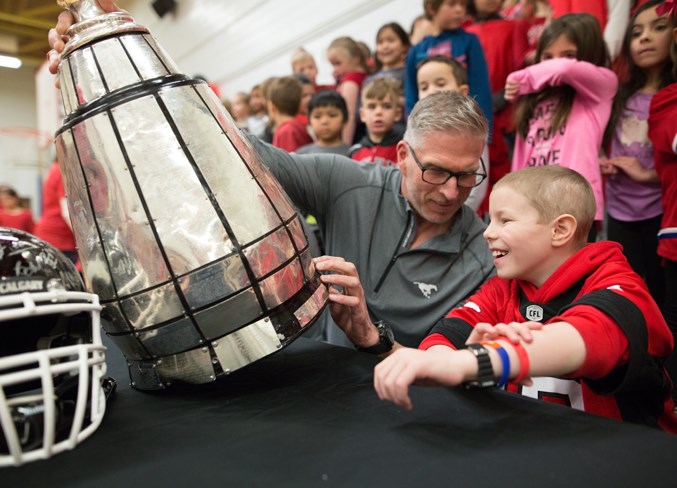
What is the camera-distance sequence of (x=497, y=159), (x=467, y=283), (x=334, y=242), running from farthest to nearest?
(x=497, y=159)
(x=334, y=242)
(x=467, y=283)

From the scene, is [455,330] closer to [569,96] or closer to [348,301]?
[348,301]

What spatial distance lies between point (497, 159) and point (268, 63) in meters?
4.09

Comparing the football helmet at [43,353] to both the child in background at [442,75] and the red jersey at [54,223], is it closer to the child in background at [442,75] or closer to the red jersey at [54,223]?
the child in background at [442,75]

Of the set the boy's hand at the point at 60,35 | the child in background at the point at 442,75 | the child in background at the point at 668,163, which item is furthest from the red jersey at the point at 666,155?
the boy's hand at the point at 60,35

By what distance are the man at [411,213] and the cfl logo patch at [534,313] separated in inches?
11.2

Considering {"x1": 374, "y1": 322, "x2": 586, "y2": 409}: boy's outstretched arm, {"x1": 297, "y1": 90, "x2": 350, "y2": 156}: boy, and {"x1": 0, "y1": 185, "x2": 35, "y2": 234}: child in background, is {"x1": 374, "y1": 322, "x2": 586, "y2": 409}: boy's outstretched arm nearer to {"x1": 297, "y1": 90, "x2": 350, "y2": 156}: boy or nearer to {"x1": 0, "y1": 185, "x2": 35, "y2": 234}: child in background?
{"x1": 297, "y1": 90, "x2": 350, "y2": 156}: boy

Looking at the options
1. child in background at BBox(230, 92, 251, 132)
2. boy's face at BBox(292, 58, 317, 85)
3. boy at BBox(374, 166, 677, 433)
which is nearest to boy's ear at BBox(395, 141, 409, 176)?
boy at BBox(374, 166, 677, 433)

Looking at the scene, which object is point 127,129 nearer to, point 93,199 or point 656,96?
point 93,199

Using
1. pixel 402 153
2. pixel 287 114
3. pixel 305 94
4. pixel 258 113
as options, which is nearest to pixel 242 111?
pixel 258 113

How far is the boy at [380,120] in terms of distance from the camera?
2.15 metres

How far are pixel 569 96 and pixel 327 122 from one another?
1036 millimetres

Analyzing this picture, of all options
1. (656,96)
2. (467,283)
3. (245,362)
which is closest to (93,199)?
(245,362)

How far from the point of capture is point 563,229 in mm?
870

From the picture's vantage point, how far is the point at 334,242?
127 centimetres
